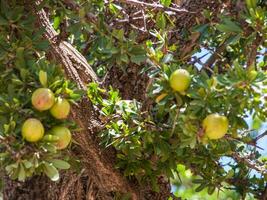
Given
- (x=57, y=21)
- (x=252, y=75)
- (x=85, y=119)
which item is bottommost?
(x=85, y=119)

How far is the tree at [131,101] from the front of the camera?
1.57 meters

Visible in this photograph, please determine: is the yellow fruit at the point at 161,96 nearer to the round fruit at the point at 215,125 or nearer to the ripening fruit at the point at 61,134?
the round fruit at the point at 215,125

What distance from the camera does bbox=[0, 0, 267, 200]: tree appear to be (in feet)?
5.14

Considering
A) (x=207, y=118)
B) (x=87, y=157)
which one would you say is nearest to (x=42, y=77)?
(x=207, y=118)

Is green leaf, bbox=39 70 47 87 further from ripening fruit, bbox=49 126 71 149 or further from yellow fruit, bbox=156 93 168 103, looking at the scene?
yellow fruit, bbox=156 93 168 103

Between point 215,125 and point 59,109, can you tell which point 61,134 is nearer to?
point 59,109

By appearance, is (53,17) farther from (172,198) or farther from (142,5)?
(172,198)

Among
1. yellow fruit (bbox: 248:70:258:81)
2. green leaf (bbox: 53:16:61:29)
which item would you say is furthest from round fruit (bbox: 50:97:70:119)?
green leaf (bbox: 53:16:61:29)

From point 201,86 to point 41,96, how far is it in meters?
0.40

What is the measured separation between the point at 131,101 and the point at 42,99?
53 centimetres

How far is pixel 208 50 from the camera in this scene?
2238 millimetres

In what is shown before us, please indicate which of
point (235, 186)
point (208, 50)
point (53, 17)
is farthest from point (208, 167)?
point (53, 17)

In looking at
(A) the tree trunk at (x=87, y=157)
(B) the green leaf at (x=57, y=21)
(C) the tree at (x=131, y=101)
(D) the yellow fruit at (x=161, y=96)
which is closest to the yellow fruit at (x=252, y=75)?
(C) the tree at (x=131, y=101)

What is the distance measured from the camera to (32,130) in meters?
1.51
